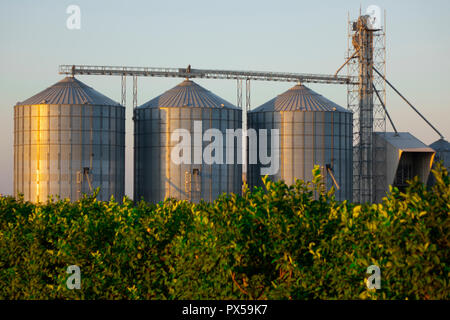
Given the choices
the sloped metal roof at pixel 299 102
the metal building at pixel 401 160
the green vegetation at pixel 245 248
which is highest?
the sloped metal roof at pixel 299 102

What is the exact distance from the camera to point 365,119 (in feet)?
303

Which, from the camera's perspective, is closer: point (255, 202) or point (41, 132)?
point (255, 202)

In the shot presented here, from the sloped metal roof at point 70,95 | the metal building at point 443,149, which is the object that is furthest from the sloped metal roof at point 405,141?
the sloped metal roof at point 70,95

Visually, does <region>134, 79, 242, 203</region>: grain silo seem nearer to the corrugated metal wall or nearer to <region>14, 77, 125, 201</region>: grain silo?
the corrugated metal wall

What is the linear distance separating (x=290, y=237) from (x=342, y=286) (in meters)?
2.15

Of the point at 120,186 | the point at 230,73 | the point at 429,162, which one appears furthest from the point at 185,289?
the point at 429,162

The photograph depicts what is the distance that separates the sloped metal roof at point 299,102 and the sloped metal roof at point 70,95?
20103 millimetres

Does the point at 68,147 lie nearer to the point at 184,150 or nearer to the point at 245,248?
the point at 184,150

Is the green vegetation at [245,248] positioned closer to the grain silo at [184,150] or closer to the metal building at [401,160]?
the grain silo at [184,150]

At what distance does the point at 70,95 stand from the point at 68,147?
7.00 meters

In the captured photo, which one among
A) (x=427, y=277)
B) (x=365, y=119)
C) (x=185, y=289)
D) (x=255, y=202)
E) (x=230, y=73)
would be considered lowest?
(x=185, y=289)

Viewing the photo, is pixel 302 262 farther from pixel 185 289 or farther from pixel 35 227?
pixel 35 227

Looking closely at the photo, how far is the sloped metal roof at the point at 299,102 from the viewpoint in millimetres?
86250

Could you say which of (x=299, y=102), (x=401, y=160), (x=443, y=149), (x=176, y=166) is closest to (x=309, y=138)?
(x=299, y=102)
